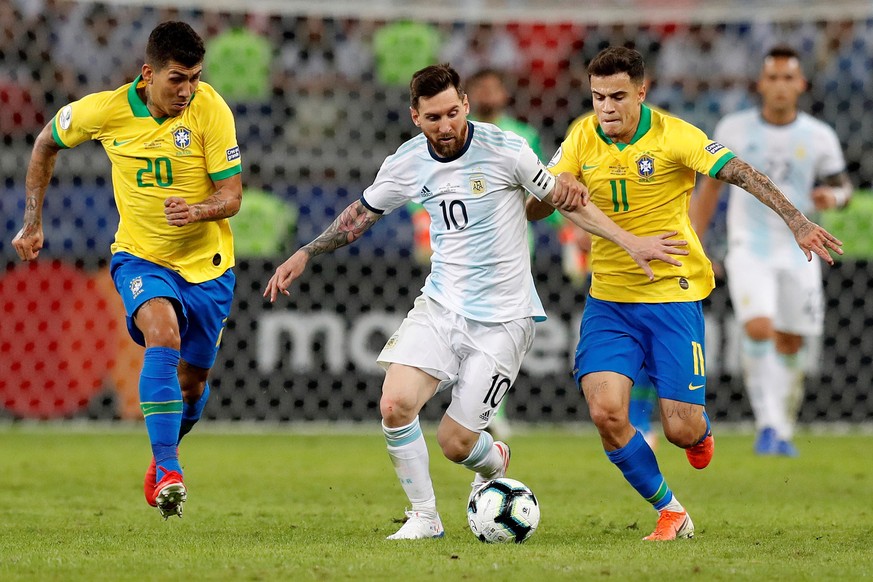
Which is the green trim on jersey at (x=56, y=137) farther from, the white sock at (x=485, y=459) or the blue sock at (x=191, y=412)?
the white sock at (x=485, y=459)

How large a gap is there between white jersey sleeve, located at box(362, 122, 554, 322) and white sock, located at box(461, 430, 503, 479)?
0.60 meters

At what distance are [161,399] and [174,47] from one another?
1.60 meters

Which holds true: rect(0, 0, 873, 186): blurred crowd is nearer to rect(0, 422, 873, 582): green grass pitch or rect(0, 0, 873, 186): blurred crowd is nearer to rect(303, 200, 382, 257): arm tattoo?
rect(0, 422, 873, 582): green grass pitch

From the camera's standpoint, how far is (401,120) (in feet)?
43.9

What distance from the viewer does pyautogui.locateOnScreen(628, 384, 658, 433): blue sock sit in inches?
340

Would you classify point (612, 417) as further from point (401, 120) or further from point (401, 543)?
point (401, 120)

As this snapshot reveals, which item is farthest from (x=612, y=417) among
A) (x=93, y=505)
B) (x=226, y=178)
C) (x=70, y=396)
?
(x=70, y=396)

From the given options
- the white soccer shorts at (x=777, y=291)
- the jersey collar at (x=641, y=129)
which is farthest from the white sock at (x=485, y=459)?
the white soccer shorts at (x=777, y=291)

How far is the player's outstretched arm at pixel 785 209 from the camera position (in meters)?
5.46

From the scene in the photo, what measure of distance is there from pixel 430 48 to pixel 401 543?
374 inches

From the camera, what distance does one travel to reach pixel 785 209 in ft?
18.6


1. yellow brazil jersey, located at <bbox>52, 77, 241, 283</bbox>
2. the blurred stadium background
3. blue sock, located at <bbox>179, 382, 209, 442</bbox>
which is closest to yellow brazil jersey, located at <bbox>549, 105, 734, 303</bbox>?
yellow brazil jersey, located at <bbox>52, 77, 241, 283</bbox>

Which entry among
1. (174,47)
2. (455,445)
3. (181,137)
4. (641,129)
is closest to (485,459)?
(455,445)

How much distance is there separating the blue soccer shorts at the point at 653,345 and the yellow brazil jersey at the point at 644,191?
0.21 ft
